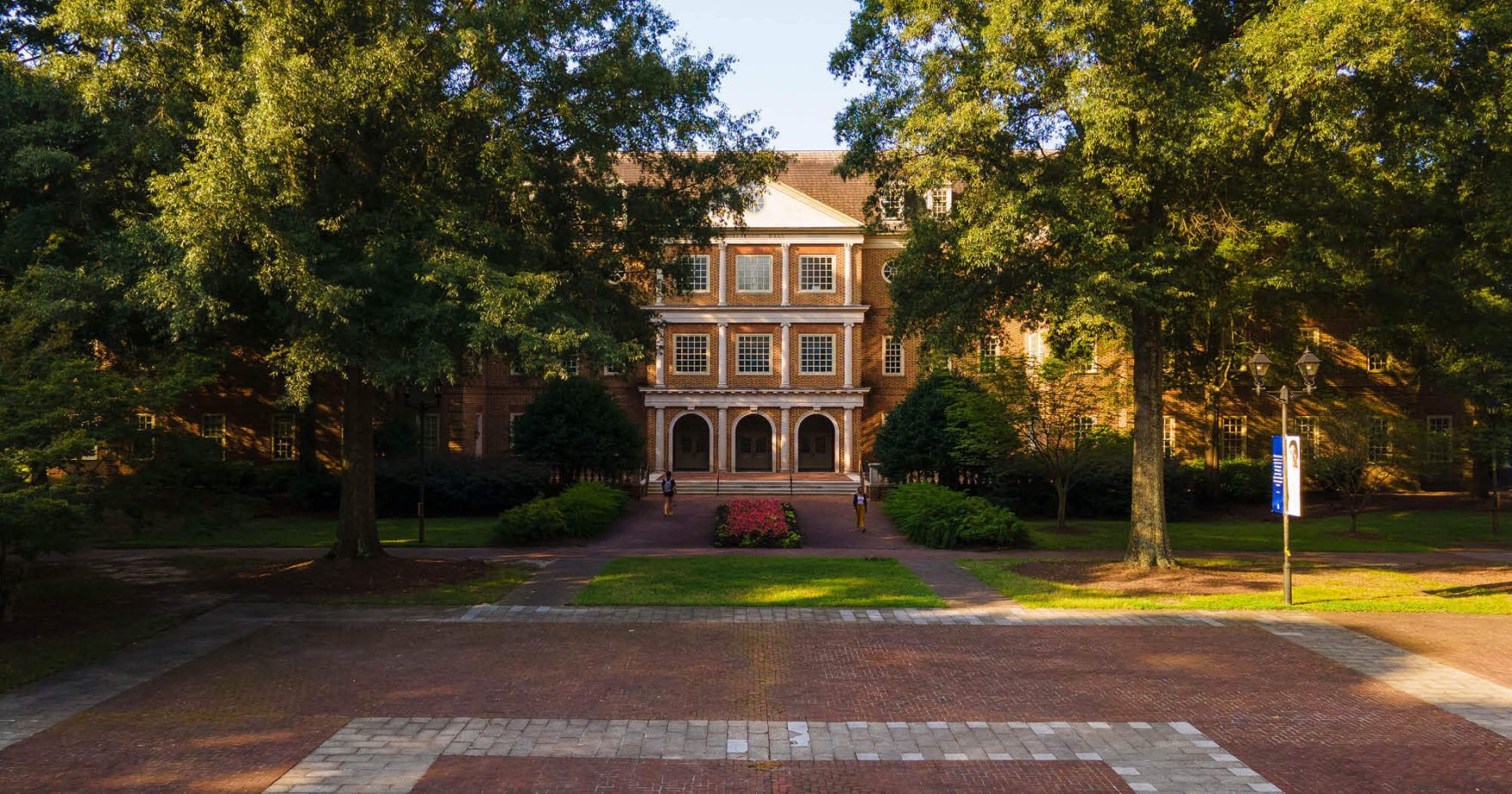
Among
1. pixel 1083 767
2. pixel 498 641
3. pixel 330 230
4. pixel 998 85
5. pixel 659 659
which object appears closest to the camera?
pixel 1083 767

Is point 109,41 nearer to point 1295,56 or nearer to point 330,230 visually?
point 330,230

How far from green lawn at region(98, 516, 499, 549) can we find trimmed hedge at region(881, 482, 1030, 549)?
10853mm

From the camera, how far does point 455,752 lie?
8523 mm

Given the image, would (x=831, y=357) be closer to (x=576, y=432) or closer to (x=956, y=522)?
(x=576, y=432)

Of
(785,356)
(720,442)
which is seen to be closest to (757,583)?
(720,442)

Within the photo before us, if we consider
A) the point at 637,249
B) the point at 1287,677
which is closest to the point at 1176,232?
the point at 1287,677

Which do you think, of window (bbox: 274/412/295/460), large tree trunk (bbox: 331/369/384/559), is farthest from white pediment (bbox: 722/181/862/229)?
large tree trunk (bbox: 331/369/384/559)

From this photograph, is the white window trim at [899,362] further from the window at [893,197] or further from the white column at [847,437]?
the window at [893,197]

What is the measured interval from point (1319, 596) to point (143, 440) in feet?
62.7

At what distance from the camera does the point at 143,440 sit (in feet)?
42.8

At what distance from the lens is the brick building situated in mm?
37594

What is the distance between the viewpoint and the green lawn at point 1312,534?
23875 mm

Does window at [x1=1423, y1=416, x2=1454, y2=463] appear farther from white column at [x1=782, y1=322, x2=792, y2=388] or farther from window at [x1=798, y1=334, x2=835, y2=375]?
white column at [x1=782, y1=322, x2=792, y2=388]

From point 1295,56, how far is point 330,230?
14.7m
